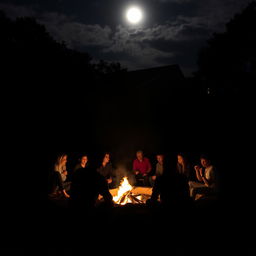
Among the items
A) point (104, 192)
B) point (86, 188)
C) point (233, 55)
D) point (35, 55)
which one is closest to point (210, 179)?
point (104, 192)

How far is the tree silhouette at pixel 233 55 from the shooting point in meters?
17.5

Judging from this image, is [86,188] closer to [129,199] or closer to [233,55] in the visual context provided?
[129,199]

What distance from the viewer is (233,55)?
62.8 feet

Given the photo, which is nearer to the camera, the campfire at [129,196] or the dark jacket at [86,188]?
the dark jacket at [86,188]

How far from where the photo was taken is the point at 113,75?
46.9ft

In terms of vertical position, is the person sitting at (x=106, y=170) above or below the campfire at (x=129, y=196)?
above

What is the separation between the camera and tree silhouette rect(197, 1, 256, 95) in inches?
688

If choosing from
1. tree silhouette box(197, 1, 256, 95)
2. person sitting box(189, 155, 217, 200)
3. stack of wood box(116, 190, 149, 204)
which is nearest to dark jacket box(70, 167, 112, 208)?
stack of wood box(116, 190, 149, 204)

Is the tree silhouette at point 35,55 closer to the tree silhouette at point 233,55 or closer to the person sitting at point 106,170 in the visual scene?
the person sitting at point 106,170

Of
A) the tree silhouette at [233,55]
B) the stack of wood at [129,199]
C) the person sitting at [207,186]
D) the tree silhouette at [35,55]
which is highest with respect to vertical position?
the tree silhouette at [233,55]

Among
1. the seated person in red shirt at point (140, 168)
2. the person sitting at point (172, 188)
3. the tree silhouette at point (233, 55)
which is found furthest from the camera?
the tree silhouette at point (233, 55)

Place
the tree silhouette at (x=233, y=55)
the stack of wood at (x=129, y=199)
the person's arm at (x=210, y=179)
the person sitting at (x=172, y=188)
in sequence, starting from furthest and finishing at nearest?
the tree silhouette at (x=233, y=55), the stack of wood at (x=129, y=199), the person's arm at (x=210, y=179), the person sitting at (x=172, y=188)

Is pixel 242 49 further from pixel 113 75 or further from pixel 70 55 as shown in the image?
pixel 70 55

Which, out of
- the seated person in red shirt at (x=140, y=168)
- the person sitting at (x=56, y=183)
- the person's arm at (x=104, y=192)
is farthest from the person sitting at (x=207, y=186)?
the person sitting at (x=56, y=183)
